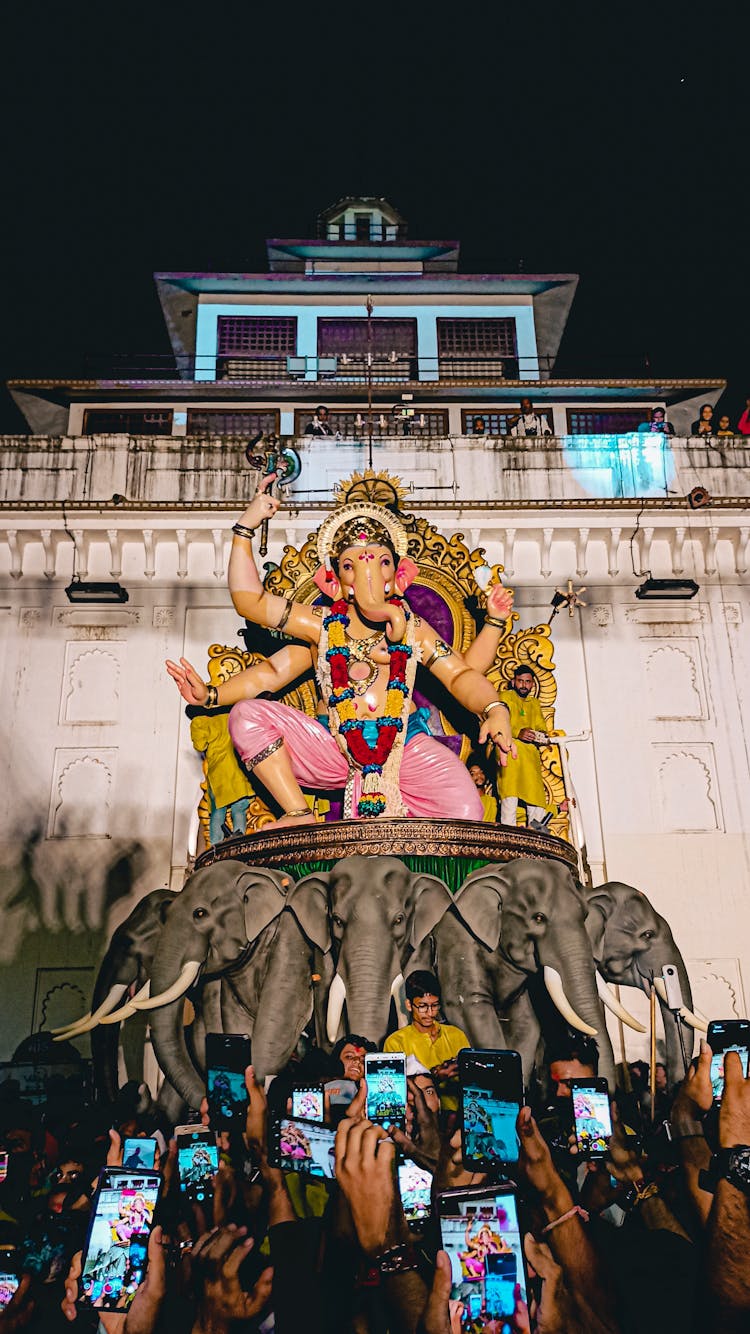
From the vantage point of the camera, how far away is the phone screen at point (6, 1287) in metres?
4.89

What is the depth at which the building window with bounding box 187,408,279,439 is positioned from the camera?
1862cm

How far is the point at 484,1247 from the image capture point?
4.18 m

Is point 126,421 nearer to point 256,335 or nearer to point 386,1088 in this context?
point 256,335

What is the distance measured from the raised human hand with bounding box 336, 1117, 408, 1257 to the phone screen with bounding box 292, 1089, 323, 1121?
1640 millimetres

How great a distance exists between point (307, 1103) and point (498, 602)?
22.3 ft

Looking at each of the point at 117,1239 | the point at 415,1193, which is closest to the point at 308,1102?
the point at 415,1193

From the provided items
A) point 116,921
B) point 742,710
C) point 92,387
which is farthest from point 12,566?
point 742,710

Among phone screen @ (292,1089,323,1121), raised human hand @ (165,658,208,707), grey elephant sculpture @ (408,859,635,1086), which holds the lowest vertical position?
phone screen @ (292,1089,323,1121)

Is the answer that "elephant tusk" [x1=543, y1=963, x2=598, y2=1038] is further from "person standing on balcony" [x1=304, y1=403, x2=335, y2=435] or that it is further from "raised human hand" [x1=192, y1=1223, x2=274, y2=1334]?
"person standing on balcony" [x1=304, y1=403, x2=335, y2=435]

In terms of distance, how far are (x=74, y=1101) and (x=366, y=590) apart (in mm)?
5701

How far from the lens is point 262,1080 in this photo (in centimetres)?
878

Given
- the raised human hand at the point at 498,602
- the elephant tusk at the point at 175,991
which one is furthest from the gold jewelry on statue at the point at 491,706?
the elephant tusk at the point at 175,991

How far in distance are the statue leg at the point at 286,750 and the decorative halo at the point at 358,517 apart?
1.78m

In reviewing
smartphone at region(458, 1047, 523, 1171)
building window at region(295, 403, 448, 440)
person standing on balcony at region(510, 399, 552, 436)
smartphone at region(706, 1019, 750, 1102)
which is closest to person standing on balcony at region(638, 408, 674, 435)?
person standing on balcony at region(510, 399, 552, 436)
